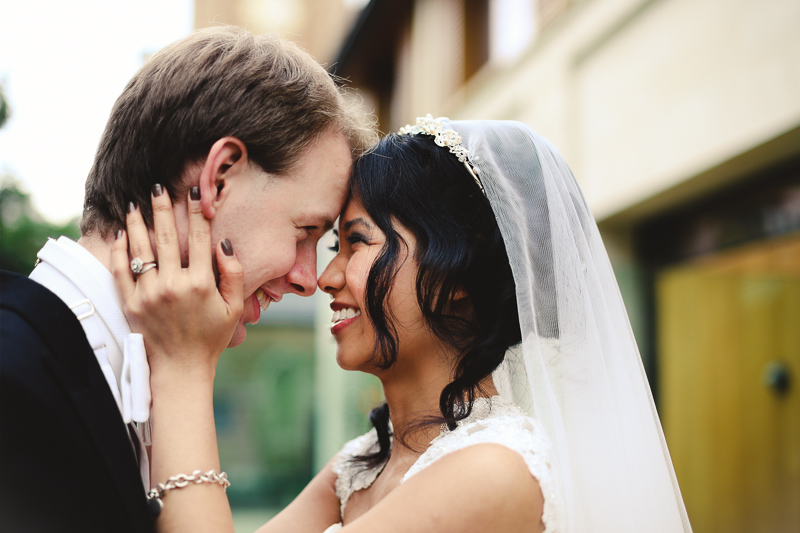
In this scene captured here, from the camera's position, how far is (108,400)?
1.46 meters

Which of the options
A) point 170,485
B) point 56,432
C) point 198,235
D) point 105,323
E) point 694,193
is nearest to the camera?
point 56,432

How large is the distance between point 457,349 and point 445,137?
671mm

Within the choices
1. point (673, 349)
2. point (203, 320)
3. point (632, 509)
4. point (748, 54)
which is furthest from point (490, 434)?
point (673, 349)

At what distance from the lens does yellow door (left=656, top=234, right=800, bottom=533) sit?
463 centimetres

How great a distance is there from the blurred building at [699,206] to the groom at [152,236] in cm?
255

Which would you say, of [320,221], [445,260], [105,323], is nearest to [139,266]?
[105,323]

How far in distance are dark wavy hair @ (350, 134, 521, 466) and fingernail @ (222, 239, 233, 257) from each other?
420 mm

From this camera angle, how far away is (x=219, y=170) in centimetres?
177

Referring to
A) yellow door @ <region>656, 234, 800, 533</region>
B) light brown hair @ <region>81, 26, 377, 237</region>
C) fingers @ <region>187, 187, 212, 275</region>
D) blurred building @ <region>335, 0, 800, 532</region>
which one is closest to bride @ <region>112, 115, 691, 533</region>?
fingers @ <region>187, 187, 212, 275</region>

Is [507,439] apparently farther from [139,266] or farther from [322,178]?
[139,266]

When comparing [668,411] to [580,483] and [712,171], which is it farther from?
[580,483]

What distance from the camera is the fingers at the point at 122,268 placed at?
166 cm

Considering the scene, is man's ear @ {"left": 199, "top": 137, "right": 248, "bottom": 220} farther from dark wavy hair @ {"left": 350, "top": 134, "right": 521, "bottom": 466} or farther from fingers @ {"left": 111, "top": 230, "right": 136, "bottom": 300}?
dark wavy hair @ {"left": 350, "top": 134, "right": 521, "bottom": 466}

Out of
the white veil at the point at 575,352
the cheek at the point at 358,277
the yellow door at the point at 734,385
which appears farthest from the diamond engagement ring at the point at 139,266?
the yellow door at the point at 734,385
